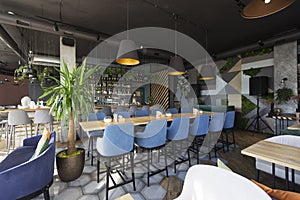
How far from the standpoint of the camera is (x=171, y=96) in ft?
26.7

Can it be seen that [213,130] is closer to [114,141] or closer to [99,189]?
[114,141]

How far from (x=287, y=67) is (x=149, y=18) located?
4605 millimetres

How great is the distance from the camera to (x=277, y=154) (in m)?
1.29

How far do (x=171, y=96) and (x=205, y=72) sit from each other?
12.5 feet

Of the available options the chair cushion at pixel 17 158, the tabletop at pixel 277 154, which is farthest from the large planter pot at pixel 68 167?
the tabletop at pixel 277 154

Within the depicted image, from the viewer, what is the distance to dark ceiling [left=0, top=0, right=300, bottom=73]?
9.93ft

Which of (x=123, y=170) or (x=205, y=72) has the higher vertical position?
(x=205, y=72)

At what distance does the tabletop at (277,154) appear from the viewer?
3.73 ft

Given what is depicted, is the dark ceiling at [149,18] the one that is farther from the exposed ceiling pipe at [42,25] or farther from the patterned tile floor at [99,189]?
the patterned tile floor at [99,189]

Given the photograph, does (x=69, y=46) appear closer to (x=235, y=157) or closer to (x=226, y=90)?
(x=235, y=157)

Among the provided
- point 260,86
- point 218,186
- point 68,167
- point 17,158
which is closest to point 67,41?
point 17,158

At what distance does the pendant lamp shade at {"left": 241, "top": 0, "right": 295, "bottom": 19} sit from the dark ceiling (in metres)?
1.81

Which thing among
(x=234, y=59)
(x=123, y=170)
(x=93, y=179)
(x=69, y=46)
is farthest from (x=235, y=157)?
(x=69, y=46)

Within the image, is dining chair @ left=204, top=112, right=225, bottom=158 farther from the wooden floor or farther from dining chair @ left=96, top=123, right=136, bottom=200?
dining chair @ left=96, top=123, right=136, bottom=200
